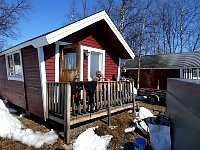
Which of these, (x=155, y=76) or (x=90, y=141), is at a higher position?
(x=155, y=76)

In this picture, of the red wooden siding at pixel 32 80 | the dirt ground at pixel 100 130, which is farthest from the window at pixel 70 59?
the dirt ground at pixel 100 130

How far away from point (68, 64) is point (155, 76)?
1777cm

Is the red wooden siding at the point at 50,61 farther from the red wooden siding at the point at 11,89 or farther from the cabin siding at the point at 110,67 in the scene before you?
the cabin siding at the point at 110,67

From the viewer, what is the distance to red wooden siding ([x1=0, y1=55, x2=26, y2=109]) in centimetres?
902

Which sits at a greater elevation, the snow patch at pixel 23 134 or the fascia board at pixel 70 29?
the fascia board at pixel 70 29

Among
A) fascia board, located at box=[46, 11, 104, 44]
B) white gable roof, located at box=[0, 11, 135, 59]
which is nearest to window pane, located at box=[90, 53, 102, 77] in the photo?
white gable roof, located at box=[0, 11, 135, 59]

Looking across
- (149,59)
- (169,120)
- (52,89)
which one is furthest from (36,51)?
(149,59)

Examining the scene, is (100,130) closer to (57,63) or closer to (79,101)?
(79,101)

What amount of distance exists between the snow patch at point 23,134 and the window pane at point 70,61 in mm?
2394

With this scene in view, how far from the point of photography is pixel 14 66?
9.75 meters

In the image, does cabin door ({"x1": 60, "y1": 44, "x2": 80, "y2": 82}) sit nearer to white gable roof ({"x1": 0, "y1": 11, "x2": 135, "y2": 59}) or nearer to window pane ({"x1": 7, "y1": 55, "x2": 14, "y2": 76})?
white gable roof ({"x1": 0, "y1": 11, "x2": 135, "y2": 59})

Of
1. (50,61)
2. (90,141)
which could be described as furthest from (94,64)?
(90,141)

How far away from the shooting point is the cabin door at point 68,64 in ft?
24.4

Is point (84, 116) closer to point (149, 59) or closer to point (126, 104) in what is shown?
point (126, 104)
